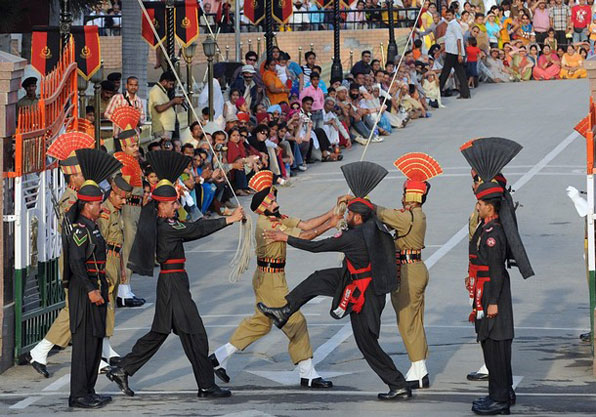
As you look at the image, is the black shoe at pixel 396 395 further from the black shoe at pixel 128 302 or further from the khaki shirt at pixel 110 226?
the black shoe at pixel 128 302

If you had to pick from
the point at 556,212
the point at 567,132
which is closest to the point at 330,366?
the point at 556,212

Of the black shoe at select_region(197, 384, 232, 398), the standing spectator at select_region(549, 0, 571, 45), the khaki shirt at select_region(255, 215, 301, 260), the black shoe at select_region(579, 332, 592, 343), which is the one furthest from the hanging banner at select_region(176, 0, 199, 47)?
the standing spectator at select_region(549, 0, 571, 45)

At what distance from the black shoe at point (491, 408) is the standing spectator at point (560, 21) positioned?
29.5m

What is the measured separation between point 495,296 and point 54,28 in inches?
476

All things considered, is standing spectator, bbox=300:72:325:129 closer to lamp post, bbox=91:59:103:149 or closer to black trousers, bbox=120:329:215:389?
lamp post, bbox=91:59:103:149

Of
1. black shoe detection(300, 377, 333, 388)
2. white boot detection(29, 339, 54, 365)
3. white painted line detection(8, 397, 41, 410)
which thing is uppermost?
white boot detection(29, 339, 54, 365)

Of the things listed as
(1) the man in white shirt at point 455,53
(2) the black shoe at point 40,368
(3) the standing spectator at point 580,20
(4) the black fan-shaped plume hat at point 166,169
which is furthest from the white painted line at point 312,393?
(3) the standing spectator at point 580,20

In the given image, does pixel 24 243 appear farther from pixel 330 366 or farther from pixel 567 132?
pixel 567 132

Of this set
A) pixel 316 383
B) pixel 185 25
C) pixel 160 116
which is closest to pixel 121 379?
pixel 316 383

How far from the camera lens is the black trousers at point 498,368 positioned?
13.1m

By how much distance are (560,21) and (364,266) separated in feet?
94.3

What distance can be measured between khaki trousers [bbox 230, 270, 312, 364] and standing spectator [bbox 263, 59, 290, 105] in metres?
15.4

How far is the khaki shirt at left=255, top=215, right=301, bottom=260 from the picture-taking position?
46.8 ft

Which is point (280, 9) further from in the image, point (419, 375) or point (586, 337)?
point (419, 375)
